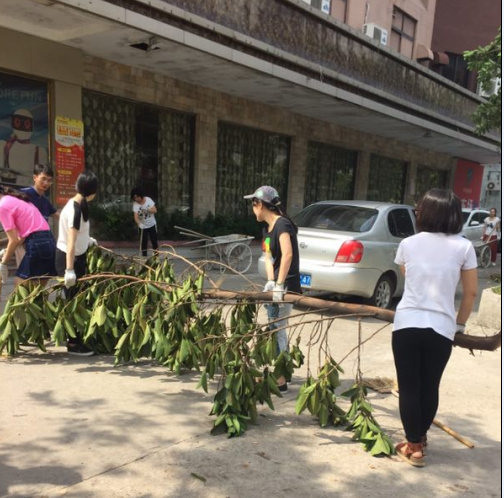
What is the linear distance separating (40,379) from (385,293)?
186 inches

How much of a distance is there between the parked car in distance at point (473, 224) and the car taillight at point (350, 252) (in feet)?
25.5

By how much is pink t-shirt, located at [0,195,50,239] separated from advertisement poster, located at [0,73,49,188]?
12.6 feet

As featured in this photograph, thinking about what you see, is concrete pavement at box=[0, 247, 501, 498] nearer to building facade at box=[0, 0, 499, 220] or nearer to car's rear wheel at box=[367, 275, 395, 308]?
car's rear wheel at box=[367, 275, 395, 308]

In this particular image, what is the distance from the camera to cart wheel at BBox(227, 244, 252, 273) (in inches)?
368

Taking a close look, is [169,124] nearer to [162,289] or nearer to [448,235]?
[162,289]

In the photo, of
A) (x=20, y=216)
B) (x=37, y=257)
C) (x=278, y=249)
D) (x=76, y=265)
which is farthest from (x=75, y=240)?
(x=278, y=249)

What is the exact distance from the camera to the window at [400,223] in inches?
270

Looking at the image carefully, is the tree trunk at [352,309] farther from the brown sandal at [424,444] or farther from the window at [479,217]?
the window at [479,217]

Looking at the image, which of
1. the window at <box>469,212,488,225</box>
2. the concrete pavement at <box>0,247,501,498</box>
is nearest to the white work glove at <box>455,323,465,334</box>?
the concrete pavement at <box>0,247,501,498</box>

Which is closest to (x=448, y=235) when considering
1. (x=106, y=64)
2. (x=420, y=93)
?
(x=106, y=64)

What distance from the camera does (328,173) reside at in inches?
582

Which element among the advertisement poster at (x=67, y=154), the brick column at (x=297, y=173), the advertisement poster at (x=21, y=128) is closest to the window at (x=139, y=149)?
the advertisement poster at (x=67, y=154)

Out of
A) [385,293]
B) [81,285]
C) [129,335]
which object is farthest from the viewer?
[385,293]

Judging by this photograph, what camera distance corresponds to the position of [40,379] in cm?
380
